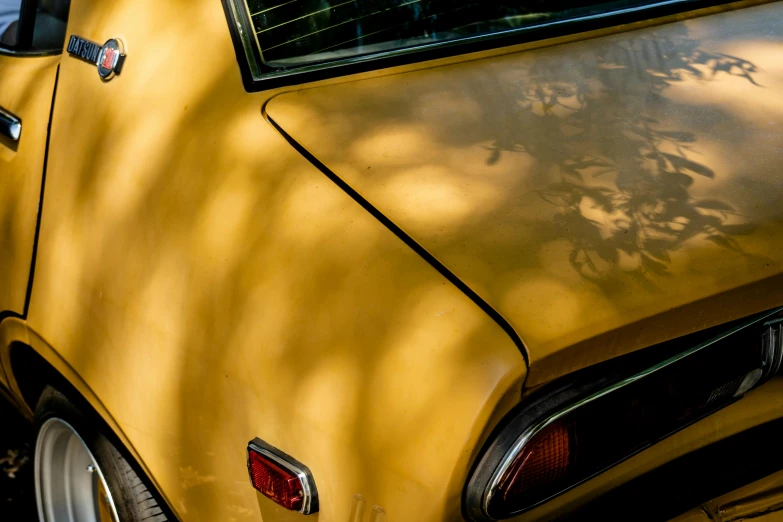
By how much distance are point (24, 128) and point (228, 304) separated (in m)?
0.94

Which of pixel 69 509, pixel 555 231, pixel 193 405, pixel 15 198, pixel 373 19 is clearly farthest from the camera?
pixel 69 509

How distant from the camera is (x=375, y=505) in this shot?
1.26m

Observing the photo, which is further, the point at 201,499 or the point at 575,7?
the point at 575,7

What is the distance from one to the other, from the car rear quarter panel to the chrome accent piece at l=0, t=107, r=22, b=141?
0.61 ft

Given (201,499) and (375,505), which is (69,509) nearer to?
(201,499)

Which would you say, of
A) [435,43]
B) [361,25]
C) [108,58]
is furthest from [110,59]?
[435,43]

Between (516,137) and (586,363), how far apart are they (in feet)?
1.80

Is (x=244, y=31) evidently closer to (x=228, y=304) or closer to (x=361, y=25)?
(x=361, y=25)

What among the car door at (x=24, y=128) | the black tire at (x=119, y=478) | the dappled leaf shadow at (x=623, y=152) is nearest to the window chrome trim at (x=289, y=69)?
the dappled leaf shadow at (x=623, y=152)

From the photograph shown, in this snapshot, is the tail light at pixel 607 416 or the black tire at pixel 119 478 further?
the black tire at pixel 119 478

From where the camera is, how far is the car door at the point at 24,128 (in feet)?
6.68

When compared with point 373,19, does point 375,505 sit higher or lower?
lower

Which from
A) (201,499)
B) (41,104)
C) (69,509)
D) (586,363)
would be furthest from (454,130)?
(69,509)

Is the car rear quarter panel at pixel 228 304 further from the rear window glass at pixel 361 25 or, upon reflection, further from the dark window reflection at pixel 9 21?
the dark window reflection at pixel 9 21
